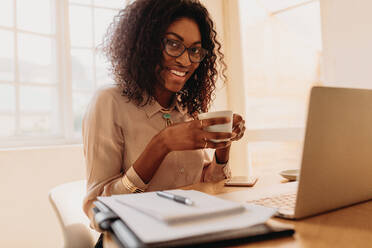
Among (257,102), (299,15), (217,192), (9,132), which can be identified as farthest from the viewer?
(257,102)

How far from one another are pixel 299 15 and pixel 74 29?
2.13 m

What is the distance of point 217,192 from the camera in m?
0.91

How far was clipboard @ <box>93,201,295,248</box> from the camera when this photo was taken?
402 millimetres

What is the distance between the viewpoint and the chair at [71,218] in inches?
39.4

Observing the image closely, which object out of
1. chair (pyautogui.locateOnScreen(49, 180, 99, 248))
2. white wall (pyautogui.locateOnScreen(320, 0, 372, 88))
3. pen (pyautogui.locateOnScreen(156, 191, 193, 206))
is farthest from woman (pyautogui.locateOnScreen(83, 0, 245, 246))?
white wall (pyautogui.locateOnScreen(320, 0, 372, 88))

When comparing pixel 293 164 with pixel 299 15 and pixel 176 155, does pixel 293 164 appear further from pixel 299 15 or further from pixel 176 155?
pixel 176 155

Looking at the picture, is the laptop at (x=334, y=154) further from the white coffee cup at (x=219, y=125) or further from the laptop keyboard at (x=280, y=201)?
the white coffee cup at (x=219, y=125)

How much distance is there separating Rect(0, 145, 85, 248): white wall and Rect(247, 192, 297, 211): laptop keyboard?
1.72 metres

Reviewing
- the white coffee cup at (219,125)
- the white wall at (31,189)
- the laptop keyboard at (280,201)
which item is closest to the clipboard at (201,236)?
the laptop keyboard at (280,201)

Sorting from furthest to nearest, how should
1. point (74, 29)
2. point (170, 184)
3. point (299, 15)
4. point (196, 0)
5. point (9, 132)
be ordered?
point (299, 15), point (74, 29), point (9, 132), point (196, 0), point (170, 184)

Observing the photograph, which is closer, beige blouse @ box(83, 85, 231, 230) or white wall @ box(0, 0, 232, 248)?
beige blouse @ box(83, 85, 231, 230)

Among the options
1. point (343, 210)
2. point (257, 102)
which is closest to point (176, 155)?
point (343, 210)

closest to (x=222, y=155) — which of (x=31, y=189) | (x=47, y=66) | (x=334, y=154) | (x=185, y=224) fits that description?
(x=334, y=154)

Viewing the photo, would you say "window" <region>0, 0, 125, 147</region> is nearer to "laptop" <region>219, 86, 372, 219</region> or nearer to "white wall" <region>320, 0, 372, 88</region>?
"white wall" <region>320, 0, 372, 88</region>
